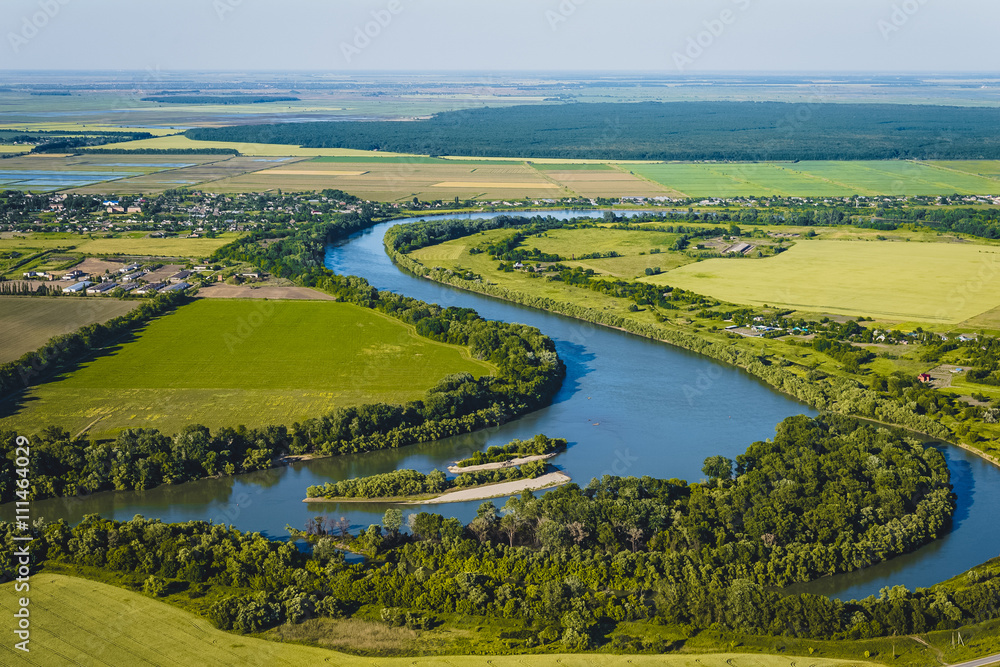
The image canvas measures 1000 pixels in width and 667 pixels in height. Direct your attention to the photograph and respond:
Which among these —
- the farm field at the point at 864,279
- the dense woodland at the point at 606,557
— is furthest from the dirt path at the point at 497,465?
the farm field at the point at 864,279

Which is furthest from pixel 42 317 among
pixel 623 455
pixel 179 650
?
pixel 623 455

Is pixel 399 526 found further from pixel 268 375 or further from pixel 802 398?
pixel 802 398

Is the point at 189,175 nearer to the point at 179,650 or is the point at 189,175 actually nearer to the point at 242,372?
the point at 242,372

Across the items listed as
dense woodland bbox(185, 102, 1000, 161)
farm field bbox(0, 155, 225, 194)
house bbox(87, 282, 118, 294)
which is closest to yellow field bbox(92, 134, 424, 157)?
dense woodland bbox(185, 102, 1000, 161)

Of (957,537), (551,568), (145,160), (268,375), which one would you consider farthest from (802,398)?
(145,160)

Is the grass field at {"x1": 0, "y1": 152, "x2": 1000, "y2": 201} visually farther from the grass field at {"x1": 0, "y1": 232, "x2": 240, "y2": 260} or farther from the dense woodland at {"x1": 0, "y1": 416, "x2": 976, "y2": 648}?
the dense woodland at {"x1": 0, "y1": 416, "x2": 976, "y2": 648}
